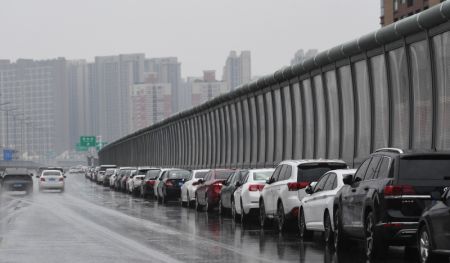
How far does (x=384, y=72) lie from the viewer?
84.9 ft

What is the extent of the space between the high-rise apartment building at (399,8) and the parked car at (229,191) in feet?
210

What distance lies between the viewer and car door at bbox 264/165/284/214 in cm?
2286

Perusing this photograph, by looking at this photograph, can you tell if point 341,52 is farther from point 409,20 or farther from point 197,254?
point 197,254

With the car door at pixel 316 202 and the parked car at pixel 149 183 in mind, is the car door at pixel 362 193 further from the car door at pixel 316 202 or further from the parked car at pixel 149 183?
the parked car at pixel 149 183

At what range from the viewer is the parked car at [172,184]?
42.2 m

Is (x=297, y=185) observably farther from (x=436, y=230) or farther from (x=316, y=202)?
(x=436, y=230)

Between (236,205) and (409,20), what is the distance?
694cm

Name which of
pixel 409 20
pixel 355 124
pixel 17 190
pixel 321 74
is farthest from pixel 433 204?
pixel 17 190

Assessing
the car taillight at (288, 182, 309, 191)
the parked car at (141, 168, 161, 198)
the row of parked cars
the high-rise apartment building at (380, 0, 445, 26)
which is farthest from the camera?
the high-rise apartment building at (380, 0, 445, 26)

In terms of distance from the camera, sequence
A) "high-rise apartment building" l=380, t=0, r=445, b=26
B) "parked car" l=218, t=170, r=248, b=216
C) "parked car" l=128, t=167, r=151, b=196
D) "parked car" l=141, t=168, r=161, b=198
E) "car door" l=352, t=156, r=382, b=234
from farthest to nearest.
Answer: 1. "high-rise apartment building" l=380, t=0, r=445, b=26
2. "parked car" l=128, t=167, r=151, b=196
3. "parked car" l=141, t=168, r=161, b=198
4. "parked car" l=218, t=170, r=248, b=216
5. "car door" l=352, t=156, r=382, b=234

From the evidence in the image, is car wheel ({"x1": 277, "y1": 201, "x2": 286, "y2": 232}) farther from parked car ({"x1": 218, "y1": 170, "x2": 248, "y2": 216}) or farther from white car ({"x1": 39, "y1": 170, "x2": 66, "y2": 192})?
white car ({"x1": 39, "y1": 170, "x2": 66, "y2": 192})

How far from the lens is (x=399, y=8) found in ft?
332

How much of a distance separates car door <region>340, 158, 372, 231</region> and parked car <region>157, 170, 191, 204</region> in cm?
2572

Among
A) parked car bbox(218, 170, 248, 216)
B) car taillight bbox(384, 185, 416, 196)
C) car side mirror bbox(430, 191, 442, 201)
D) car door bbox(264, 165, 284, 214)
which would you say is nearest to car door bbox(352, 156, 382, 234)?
car taillight bbox(384, 185, 416, 196)
